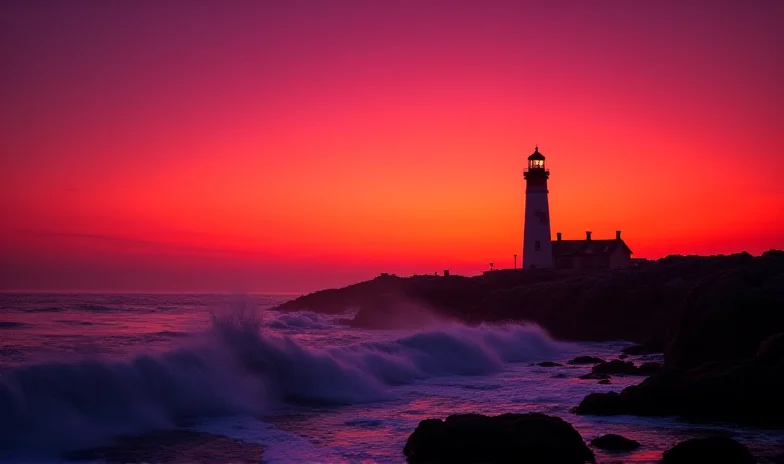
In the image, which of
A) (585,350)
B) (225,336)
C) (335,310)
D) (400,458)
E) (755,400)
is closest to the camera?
(400,458)

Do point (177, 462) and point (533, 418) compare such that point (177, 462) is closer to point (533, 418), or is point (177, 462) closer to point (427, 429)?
point (427, 429)

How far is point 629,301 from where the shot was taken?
107ft

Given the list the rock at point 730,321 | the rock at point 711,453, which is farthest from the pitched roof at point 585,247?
the rock at point 711,453

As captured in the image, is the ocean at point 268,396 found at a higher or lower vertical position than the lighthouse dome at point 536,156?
lower

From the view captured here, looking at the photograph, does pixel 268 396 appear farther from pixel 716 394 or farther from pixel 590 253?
pixel 590 253

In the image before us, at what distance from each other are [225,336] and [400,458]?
880 cm

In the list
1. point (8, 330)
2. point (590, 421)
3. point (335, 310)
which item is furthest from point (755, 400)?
point (335, 310)

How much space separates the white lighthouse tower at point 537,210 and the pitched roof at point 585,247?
Result: 5.52 m

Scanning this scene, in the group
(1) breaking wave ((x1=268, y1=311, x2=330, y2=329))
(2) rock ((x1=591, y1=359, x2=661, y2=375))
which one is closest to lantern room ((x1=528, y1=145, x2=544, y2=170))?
(1) breaking wave ((x1=268, y1=311, x2=330, y2=329))

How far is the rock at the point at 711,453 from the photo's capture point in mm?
7898

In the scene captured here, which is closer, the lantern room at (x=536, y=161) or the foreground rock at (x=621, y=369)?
the foreground rock at (x=621, y=369)

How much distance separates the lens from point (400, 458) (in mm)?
8898

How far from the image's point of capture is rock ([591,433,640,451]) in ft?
29.8

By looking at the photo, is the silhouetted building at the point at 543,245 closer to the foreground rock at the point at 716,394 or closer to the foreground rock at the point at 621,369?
the foreground rock at the point at 621,369
